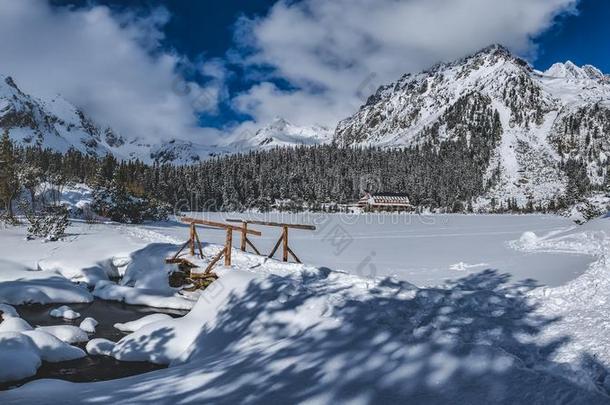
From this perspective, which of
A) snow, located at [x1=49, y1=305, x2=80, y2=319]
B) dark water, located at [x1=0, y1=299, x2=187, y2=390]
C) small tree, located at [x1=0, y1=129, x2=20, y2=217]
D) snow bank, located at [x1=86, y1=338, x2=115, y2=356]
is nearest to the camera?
dark water, located at [x1=0, y1=299, x2=187, y2=390]

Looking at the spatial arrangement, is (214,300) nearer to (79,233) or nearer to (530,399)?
(530,399)

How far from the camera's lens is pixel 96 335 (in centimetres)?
1151

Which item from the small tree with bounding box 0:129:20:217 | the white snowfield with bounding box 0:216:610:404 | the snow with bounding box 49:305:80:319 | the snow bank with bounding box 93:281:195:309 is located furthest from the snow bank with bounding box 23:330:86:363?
the small tree with bounding box 0:129:20:217

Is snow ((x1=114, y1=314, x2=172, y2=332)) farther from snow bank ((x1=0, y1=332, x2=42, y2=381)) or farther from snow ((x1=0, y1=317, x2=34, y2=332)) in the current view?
snow bank ((x1=0, y1=332, x2=42, y2=381))

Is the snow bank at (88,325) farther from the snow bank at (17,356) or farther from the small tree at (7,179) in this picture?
the small tree at (7,179)

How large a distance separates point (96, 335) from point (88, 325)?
674 mm

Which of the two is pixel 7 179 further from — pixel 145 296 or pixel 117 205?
pixel 145 296

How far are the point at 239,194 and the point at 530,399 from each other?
5335 inches

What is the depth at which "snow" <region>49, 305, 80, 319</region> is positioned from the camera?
1291 centimetres

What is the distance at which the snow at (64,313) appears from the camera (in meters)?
12.9

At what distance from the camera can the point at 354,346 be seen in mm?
5223

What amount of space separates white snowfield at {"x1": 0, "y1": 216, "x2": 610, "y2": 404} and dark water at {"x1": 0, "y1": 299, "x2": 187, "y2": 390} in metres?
0.43

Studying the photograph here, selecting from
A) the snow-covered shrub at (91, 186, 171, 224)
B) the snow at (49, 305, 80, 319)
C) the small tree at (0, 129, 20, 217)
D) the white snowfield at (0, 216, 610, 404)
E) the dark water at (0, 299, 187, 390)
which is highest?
the small tree at (0, 129, 20, 217)

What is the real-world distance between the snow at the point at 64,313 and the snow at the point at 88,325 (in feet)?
3.04
